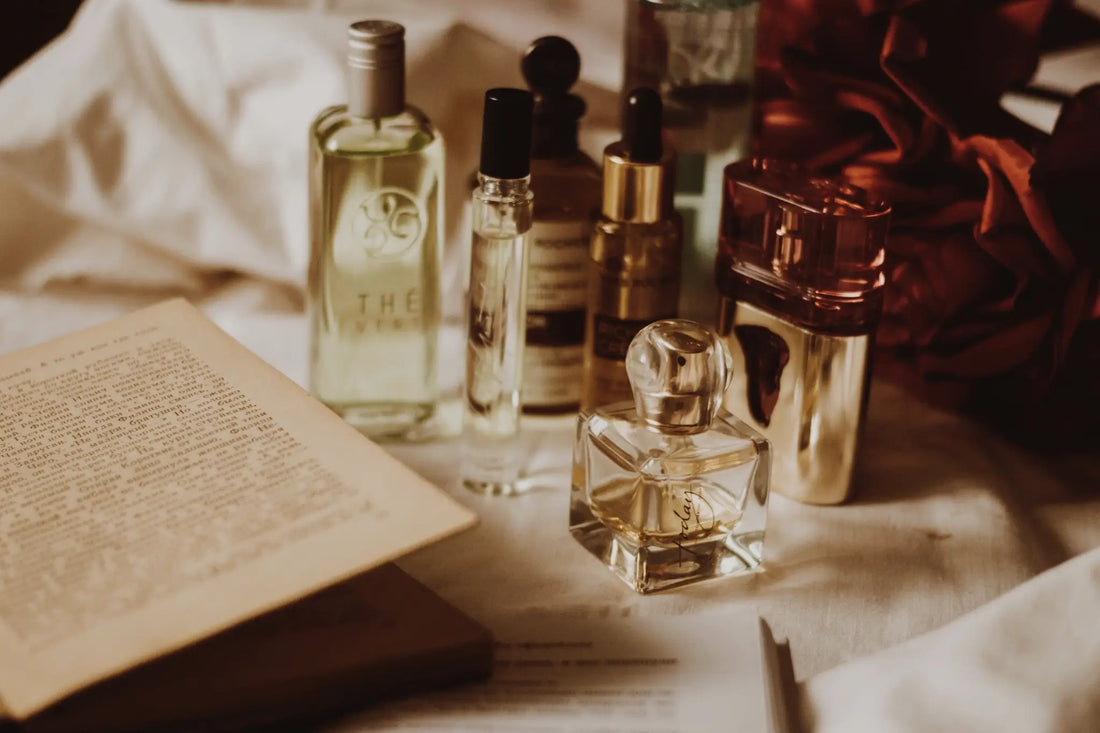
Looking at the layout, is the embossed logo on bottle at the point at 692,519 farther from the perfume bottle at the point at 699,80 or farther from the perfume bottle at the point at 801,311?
the perfume bottle at the point at 699,80

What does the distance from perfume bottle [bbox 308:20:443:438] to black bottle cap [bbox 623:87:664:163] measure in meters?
0.11

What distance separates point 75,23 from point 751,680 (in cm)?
68

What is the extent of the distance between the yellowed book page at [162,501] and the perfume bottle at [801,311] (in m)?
0.22

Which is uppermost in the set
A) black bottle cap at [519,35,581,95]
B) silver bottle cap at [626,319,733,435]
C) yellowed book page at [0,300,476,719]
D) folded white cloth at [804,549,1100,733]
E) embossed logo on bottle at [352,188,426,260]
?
black bottle cap at [519,35,581,95]

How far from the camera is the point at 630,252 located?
0.77 m

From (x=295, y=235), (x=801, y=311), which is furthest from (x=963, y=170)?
(x=295, y=235)

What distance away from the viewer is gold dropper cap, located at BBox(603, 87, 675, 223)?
72 cm

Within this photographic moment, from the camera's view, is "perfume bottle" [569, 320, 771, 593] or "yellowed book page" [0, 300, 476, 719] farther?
"perfume bottle" [569, 320, 771, 593]

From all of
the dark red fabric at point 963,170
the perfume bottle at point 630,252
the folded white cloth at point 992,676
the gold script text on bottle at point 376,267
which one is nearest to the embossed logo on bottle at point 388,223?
the gold script text on bottle at point 376,267

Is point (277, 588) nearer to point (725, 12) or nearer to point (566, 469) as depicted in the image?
point (566, 469)

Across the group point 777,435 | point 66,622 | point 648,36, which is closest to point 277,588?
point 66,622

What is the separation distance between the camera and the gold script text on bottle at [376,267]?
2.47ft

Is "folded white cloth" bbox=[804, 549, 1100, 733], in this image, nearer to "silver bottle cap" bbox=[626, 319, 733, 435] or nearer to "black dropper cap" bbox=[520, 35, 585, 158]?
"silver bottle cap" bbox=[626, 319, 733, 435]

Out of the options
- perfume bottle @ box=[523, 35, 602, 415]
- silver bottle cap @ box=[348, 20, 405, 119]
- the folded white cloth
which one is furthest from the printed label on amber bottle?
the folded white cloth
